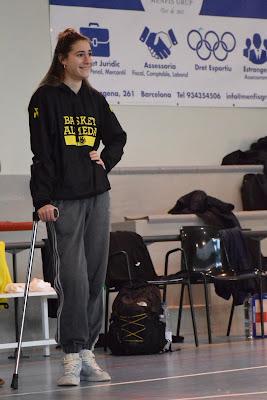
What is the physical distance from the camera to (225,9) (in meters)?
8.99

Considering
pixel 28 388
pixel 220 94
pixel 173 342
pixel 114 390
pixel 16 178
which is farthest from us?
pixel 220 94

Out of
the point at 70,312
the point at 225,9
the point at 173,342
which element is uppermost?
the point at 225,9

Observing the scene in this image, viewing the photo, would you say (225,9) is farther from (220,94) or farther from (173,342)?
(173,342)

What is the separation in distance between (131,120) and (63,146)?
4.32 m

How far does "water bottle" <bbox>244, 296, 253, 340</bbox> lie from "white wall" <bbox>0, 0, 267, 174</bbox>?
1.80 meters

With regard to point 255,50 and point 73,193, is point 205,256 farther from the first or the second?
point 73,193

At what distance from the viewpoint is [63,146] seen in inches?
171

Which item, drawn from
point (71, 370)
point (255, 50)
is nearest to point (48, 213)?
point (71, 370)

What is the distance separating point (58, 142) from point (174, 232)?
3.75 meters

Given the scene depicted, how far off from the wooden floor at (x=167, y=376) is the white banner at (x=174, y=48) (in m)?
2.95

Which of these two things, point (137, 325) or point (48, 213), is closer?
point (48, 213)

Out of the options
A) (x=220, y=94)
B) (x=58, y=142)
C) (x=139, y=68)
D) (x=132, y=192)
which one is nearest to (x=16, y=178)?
(x=132, y=192)

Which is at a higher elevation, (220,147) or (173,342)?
(220,147)

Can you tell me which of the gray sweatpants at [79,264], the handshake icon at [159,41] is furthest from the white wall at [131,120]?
the gray sweatpants at [79,264]
